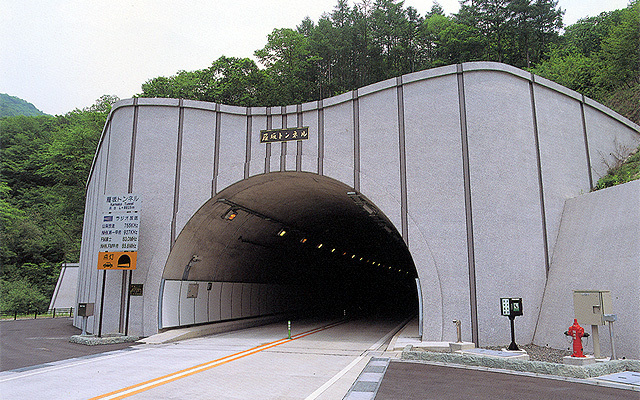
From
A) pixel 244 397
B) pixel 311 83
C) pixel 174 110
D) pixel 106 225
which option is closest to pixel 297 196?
pixel 174 110

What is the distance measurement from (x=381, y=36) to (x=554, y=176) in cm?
3318

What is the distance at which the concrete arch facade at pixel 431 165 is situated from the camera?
1320cm

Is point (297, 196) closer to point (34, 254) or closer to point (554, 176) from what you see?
point (554, 176)

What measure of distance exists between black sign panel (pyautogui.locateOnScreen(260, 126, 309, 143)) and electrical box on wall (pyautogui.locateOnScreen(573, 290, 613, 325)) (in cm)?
965

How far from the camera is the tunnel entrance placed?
54.7ft

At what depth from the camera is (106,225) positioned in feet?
52.0

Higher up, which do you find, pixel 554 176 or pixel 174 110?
pixel 174 110

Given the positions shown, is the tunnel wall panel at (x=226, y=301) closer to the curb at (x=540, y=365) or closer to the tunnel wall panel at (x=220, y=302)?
the tunnel wall panel at (x=220, y=302)

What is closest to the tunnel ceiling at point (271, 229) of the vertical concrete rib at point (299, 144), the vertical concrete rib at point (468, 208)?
the vertical concrete rib at point (299, 144)

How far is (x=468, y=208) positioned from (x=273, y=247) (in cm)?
1277

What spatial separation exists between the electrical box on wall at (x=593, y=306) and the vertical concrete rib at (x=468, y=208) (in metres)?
3.56

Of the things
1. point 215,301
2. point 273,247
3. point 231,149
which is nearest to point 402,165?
point 231,149

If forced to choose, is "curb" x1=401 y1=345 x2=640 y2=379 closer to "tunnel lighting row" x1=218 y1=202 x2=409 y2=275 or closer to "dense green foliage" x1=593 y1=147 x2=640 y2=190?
"dense green foliage" x1=593 y1=147 x2=640 y2=190

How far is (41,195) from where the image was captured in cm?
5056
